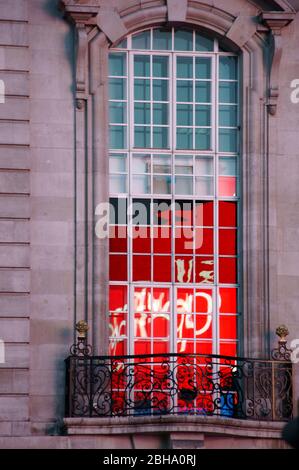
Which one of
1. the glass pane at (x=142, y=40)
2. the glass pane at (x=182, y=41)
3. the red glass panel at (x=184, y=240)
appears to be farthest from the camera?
the glass pane at (x=182, y=41)

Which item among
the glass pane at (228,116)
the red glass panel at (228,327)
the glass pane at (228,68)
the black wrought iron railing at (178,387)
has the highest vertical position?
the glass pane at (228,68)

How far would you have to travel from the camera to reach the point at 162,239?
30688 millimetres

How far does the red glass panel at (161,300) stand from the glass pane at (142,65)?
11.0 ft

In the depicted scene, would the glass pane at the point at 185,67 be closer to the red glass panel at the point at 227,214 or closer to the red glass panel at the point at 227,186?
the red glass panel at the point at 227,186

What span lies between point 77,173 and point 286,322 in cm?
392

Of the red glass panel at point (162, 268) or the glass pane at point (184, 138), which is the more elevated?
the glass pane at point (184, 138)

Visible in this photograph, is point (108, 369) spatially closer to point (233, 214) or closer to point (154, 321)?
point (154, 321)

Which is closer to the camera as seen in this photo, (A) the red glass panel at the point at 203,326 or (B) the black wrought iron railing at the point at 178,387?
(B) the black wrought iron railing at the point at 178,387

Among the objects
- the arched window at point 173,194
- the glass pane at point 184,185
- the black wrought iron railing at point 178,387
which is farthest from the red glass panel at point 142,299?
the glass pane at point 184,185

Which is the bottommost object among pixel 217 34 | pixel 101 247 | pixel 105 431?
pixel 105 431

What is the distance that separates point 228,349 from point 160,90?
4174mm

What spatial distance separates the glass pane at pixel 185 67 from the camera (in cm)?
3098

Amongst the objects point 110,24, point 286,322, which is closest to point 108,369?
point 286,322

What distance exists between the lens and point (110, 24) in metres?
30.5
